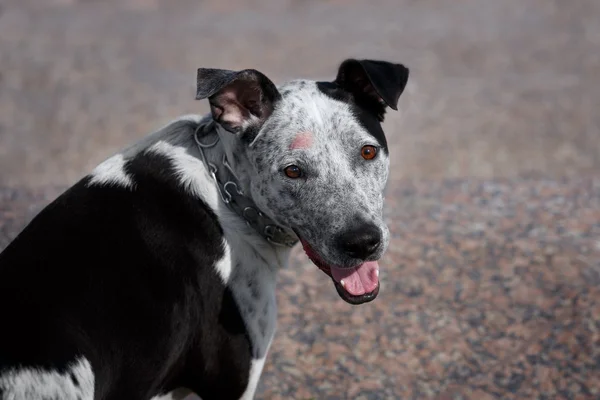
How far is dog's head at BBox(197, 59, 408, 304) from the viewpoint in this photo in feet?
10.9

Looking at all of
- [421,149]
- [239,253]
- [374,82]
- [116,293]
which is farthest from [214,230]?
[421,149]

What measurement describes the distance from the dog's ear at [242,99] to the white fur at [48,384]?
1.18 m

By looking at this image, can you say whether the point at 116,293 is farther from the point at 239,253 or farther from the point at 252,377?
the point at 252,377

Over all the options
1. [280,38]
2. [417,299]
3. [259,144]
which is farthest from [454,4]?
[259,144]

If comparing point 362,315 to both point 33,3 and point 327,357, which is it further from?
point 33,3

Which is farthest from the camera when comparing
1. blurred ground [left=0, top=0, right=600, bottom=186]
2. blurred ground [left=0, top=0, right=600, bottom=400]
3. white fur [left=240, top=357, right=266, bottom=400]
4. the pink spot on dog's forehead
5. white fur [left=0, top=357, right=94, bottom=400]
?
blurred ground [left=0, top=0, right=600, bottom=186]

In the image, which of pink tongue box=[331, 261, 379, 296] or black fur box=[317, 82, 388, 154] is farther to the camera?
black fur box=[317, 82, 388, 154]

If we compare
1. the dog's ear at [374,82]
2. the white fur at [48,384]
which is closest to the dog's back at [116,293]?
the white fur at [48,384]

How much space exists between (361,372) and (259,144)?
83.6 inches

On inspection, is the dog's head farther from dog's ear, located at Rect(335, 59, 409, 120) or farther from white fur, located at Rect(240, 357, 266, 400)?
white fur, located at Rect(240, 357, 266, 400)

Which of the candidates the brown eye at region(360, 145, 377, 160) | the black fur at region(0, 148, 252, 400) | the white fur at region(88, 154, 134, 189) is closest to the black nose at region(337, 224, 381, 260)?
the brown eye at region(360, 145, 377, 160)

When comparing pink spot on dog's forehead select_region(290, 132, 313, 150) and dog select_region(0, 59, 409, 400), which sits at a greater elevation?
pink spot on dog's forehead select_region(290, 132, 313, 150)

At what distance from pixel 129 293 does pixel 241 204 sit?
0.64 m

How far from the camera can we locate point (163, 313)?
322cm
